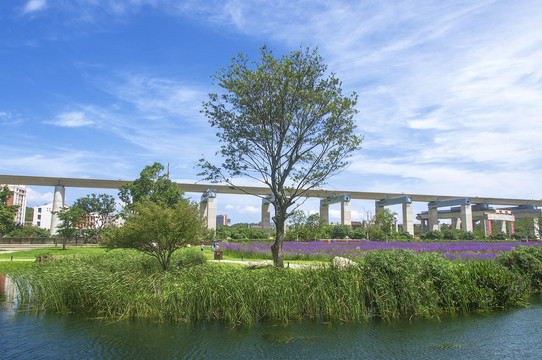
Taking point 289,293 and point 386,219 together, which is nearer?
point 289,293

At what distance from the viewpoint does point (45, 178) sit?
56.2 m

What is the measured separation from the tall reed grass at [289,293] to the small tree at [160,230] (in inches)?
103

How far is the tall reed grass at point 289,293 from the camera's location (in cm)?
1000

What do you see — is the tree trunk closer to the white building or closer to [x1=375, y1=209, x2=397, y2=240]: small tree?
[x1=375, y1=209, x2=397, y2=240]: small tree

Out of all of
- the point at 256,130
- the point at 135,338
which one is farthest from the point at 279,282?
the point at 256,130

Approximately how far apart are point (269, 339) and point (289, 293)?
2005mm

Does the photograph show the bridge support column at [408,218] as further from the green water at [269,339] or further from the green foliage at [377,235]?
the green water at [269,339]

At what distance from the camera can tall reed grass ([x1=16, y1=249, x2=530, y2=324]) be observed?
32.8ft

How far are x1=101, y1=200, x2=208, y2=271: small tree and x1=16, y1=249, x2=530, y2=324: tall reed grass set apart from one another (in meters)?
2.61

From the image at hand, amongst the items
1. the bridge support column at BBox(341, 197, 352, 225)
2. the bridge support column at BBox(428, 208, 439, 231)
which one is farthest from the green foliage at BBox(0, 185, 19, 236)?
the bridge support column at BBox(428, 208, 439, 231)

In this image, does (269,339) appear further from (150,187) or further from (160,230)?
(150,187)

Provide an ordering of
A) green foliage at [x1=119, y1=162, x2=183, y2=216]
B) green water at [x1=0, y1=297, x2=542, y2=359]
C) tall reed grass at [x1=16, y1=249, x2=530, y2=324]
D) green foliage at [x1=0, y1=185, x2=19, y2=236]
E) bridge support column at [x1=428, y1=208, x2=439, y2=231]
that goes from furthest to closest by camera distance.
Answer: bridge support column at [x1=428, y1=208, x2=439, y2=231] → green foliage at [x1=119, y1=162, x2=183, y2=216] → green foliage at [x1=0, y1=185, x2=19, y2=236] → tall reed grass at [x1=16, y1=249, x2=530, y2=324] → green water at [x1=0, y1=297, x2=542, y2=359]

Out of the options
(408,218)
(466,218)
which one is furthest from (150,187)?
(466,218)

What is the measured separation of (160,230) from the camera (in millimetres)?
14023
